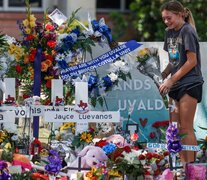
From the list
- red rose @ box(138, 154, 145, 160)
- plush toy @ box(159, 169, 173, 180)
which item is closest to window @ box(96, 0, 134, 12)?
red rose @ box(138, 154, 145, 160)

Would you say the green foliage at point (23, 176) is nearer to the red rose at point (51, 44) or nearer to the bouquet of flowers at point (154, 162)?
the bouquet of flowers at point (154, 162)

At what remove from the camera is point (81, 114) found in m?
5.90

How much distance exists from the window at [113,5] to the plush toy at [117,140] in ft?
27.7

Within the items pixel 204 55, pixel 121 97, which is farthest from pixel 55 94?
pixel 204 55

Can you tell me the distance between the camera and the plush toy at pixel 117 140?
20.3 ft

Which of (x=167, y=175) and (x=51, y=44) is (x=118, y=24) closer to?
(x=51, y=44)

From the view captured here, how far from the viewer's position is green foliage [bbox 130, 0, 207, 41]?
1288 centimetres

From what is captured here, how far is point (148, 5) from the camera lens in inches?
526

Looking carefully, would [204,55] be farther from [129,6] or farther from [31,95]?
[129,6]

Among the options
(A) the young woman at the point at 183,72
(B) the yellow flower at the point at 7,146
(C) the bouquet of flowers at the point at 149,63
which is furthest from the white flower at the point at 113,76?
(C) the bouquet of flowers at the point at 149,63

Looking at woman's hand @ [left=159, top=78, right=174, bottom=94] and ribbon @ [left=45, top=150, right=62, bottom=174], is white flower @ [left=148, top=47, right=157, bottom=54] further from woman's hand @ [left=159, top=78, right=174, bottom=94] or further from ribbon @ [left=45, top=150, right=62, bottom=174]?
ribbon @ [left=45, top=150, right=62, bottom=174]

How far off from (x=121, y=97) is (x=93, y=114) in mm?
1763

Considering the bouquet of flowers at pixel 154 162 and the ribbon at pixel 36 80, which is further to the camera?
the ribbon at pixel 36 80

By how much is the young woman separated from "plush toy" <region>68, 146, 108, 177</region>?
91 centimetres
